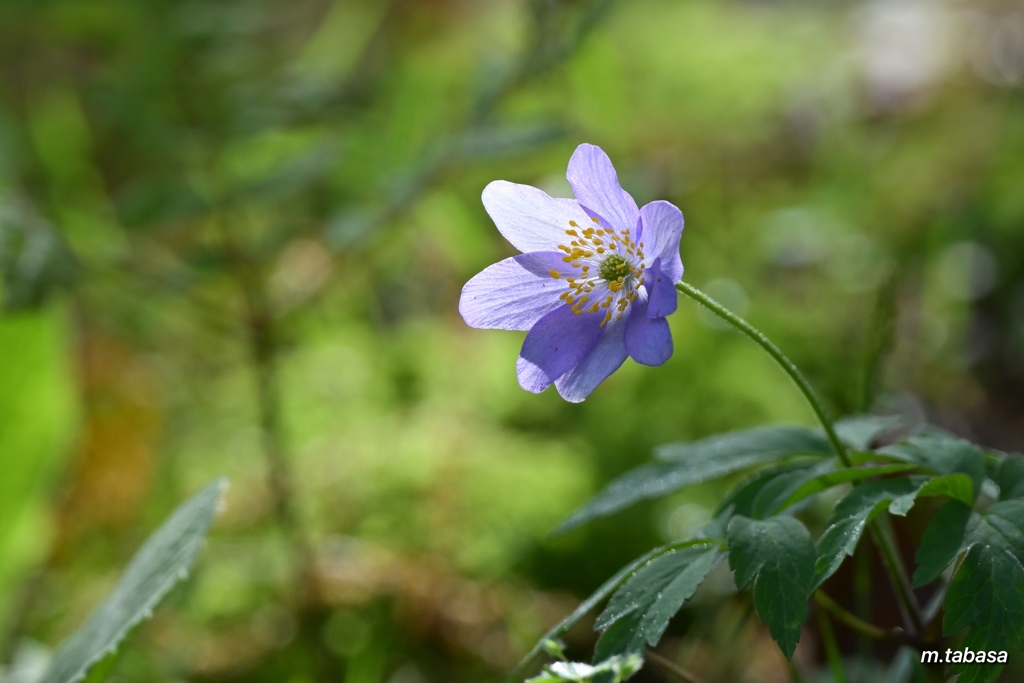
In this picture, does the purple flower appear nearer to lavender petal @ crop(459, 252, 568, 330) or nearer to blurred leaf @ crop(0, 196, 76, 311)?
lavender petal @ crop(459, 252, 568, 330)

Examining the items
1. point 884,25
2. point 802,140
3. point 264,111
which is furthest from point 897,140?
point 264,111

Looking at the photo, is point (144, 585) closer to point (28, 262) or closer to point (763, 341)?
point (28, 262)

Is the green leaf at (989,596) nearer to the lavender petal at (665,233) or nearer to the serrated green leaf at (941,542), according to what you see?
the serrated green leaf at (941,542)

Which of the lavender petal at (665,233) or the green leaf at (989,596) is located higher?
the lavender petal at (665,233)


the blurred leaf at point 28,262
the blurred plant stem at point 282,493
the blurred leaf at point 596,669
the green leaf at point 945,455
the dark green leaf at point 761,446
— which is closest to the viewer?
the blurred leaf at point 596,669

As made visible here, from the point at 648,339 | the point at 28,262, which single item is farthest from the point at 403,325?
the point at 648,339

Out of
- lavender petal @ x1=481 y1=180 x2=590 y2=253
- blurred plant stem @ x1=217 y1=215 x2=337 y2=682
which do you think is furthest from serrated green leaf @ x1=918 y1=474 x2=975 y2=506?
blurred plant stem @ x1=217 y1=215 x2=337 y2=682

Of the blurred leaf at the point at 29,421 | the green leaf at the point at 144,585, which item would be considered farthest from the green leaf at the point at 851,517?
the blurred leaf at the point at 29,421
